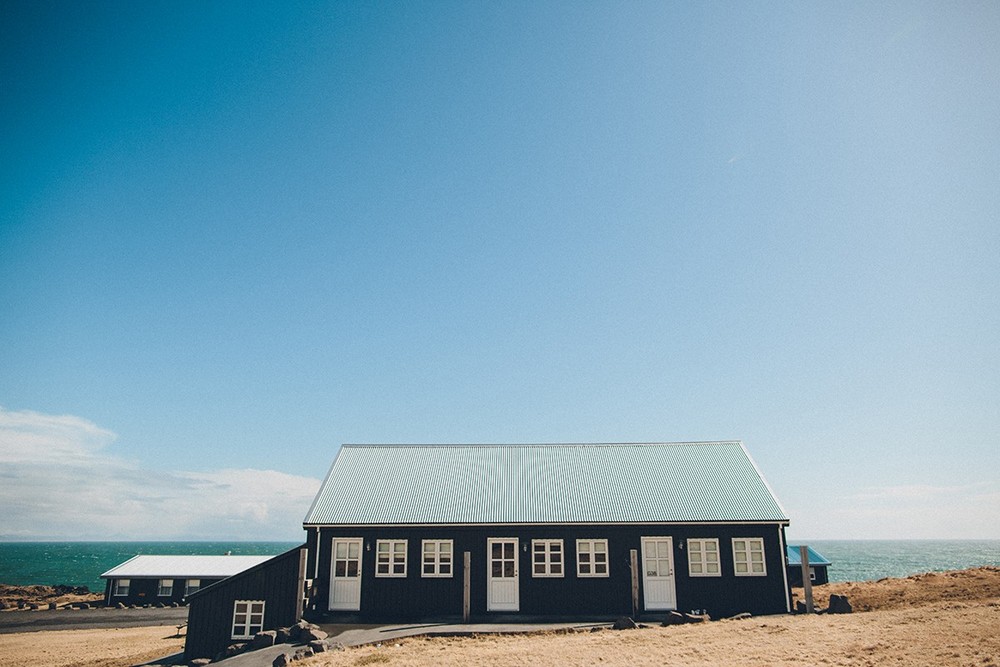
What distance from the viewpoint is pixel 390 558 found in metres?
27.1

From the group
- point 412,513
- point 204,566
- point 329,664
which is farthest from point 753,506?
point 204,566

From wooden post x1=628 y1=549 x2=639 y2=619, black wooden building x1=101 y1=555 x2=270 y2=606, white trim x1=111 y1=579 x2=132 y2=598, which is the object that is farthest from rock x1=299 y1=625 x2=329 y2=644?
white trim x1=111 y1=579 x2=132 y2=598

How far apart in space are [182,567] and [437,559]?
30.6m

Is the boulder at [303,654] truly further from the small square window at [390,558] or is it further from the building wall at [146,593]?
the building wall at [146,593]

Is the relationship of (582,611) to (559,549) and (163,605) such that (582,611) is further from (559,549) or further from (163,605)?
(163,605)

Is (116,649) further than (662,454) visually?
No

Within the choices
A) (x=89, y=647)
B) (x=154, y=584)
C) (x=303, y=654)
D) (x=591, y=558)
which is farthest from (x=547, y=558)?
(x=154, y=584)

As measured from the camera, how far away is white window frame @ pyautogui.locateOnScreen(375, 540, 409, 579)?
26.9 m

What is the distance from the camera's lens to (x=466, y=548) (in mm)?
27094

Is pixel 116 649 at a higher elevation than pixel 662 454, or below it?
below

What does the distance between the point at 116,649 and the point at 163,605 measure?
1927cm

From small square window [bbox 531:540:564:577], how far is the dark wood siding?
28.8ft

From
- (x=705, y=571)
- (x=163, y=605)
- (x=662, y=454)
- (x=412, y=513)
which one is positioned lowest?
(x=163, y=605)

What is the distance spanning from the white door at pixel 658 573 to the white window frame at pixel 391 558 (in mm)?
9351
